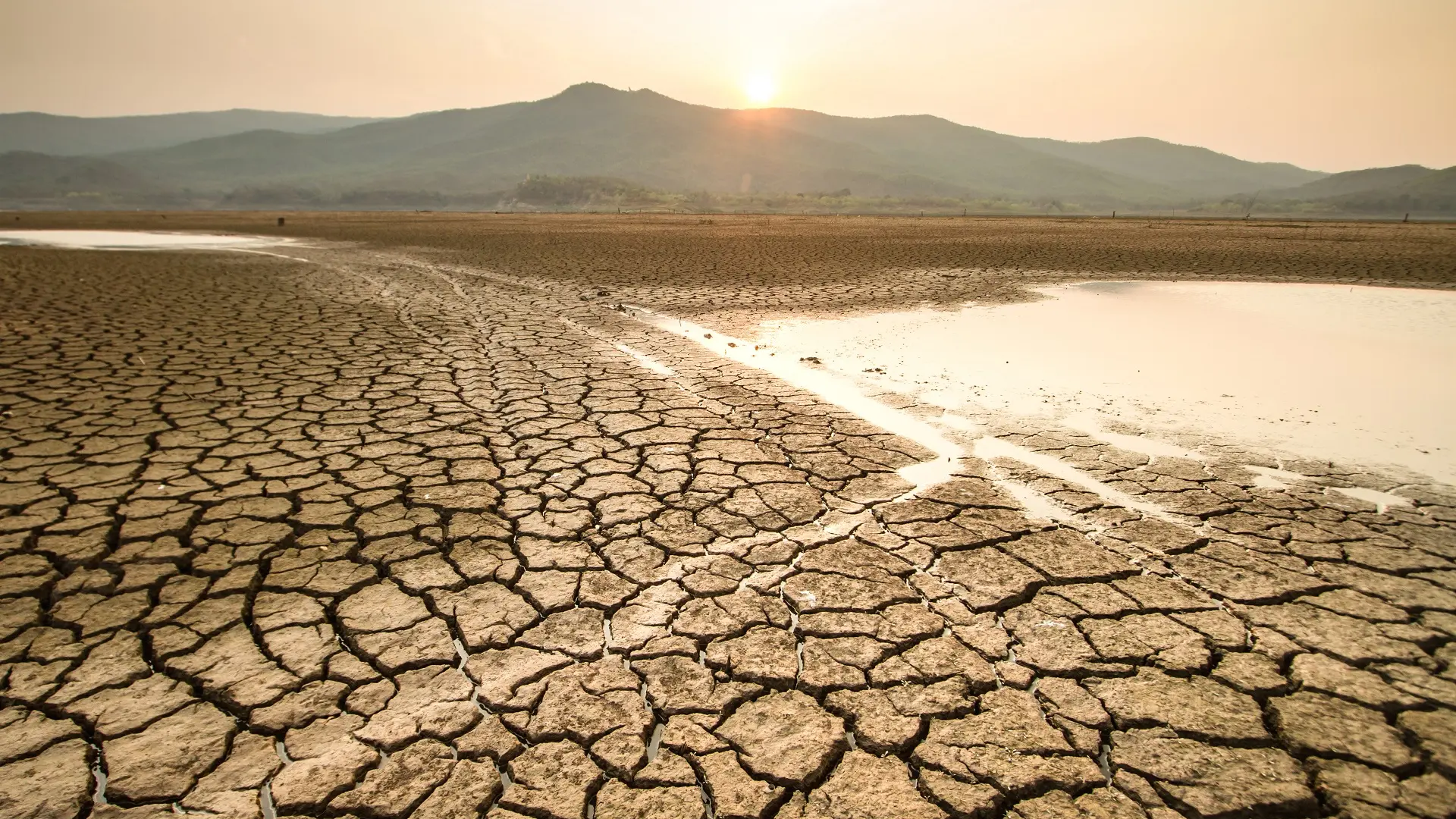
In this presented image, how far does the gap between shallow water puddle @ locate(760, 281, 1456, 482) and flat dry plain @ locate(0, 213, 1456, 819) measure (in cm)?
69

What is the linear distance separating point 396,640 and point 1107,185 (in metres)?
207

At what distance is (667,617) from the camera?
238 centimetres

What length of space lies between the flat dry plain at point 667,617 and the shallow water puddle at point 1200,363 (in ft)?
2.25

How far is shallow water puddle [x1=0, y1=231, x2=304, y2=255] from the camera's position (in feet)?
56.5

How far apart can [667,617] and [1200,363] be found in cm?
589

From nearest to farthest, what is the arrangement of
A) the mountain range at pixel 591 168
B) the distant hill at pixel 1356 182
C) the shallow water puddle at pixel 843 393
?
1. the shallow water puddle at pixel 843 393
2. the mountain range at pixel 591 168
3. the distant hill at pixel 1356 182

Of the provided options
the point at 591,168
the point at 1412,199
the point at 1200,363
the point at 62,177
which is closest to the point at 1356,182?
the point at 1412,199

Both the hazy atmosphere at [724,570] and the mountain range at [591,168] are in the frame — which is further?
the mountain range at [591,168]

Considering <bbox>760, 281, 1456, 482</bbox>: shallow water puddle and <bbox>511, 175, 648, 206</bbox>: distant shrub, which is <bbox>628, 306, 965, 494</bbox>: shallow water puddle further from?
<bbox>511, 175, 648, 206</bbox>: distant shrub

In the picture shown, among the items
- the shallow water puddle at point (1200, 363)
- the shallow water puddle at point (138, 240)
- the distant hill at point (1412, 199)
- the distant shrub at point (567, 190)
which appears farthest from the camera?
the distant shrub at point (567, 190)

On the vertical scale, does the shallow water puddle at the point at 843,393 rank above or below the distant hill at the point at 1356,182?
below

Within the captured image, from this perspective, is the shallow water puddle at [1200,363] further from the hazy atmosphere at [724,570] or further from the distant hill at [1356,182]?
the distant hill at [1356,182]

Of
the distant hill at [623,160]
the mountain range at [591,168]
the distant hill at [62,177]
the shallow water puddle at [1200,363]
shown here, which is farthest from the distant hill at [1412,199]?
the distant hill at [62,177]

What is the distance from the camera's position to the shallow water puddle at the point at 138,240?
17.2m
